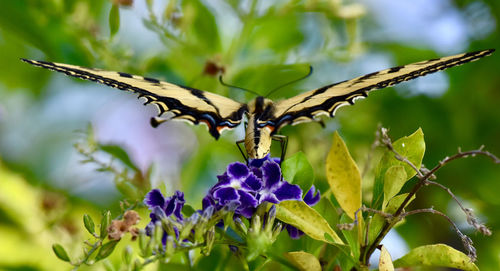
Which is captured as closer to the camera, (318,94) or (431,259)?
(431,259)

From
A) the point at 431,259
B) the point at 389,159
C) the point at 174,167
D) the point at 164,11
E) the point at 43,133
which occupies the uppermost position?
the point at 164,11

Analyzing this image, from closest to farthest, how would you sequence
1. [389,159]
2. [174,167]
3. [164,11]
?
[389,159] → [164,11] → [174,167]

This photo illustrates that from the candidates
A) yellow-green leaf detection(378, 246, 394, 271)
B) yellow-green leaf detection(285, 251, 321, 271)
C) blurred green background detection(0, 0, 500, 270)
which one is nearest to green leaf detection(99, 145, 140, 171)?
blurred green background detection(0, 0, 500, 270)

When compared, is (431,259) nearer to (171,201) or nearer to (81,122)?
(171,201)

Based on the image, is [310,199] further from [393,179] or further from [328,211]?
[393,179]

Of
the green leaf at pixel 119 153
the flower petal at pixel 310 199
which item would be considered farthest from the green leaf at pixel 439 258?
the green leaf at pixel 119 153

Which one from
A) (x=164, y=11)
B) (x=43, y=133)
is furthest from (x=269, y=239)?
(x=43, y=133)

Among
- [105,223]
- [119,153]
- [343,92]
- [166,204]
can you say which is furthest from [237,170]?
[119,153]
